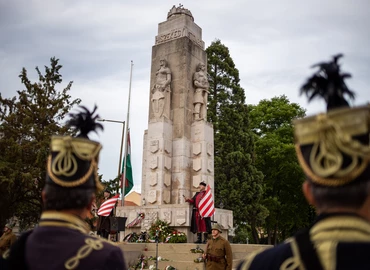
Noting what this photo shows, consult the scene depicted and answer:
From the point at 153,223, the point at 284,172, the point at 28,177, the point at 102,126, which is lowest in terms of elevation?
the point at 102,126

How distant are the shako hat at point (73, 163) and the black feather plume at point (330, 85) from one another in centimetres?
153

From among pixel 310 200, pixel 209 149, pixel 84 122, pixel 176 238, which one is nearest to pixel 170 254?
pixel 176 238

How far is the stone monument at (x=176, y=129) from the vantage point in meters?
16.5

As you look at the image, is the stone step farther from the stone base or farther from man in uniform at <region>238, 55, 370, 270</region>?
man in uniform at <region>238, 55, 370, 270</region>

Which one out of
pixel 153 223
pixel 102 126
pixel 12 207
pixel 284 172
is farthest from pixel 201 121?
pixel 284 172

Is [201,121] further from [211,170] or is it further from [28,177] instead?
[28,177]

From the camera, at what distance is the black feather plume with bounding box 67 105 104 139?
3.06m

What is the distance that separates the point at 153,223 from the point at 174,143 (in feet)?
12.4

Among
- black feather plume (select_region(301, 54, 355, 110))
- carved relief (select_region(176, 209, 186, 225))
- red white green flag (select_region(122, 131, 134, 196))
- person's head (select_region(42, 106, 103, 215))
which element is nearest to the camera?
black feather plume (select_region(301, 54, 355, 110))

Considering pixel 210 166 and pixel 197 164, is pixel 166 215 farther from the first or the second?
pixel 210 166

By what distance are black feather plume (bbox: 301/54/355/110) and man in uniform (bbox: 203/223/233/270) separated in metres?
7.73

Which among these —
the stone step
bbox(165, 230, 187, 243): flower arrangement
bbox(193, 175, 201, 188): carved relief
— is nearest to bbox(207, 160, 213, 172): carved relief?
bbox(193, 175, 201, 188): carved relief

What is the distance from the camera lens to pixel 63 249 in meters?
2.52

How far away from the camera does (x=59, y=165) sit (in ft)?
8.93
